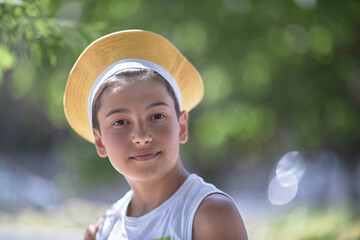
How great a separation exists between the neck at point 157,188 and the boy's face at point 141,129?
0.27 ft

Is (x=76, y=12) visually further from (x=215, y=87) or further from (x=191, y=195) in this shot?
(x=191, y=195)

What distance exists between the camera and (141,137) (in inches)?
78.5

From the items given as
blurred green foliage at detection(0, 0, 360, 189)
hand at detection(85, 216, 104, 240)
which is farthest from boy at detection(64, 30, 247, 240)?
blurred green foliage at detection(0, 0, 360, 189)

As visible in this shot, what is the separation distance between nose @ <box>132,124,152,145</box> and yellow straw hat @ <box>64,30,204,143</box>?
0.99 feet

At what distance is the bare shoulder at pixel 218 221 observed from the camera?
6.01 feet

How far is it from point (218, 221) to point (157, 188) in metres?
0.45

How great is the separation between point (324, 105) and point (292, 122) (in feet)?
2.09

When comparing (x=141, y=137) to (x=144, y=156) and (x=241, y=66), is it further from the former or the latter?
(x=241, y=66)

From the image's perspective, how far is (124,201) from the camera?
2.48 m

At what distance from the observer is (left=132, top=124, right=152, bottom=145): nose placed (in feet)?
6.55

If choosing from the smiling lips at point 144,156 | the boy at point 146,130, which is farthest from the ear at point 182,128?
the smiling lips at point 144,156

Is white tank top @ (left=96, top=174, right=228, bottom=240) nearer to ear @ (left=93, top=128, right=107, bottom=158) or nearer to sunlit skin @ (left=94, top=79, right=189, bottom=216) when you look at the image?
sunlit skin @ (left=94, top=79, right=189, bottom=216)

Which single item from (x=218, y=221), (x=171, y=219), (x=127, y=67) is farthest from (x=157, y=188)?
(x=127, y=67)

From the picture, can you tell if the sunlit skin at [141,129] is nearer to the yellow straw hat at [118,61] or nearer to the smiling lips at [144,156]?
the smiling lips at [144,156]
